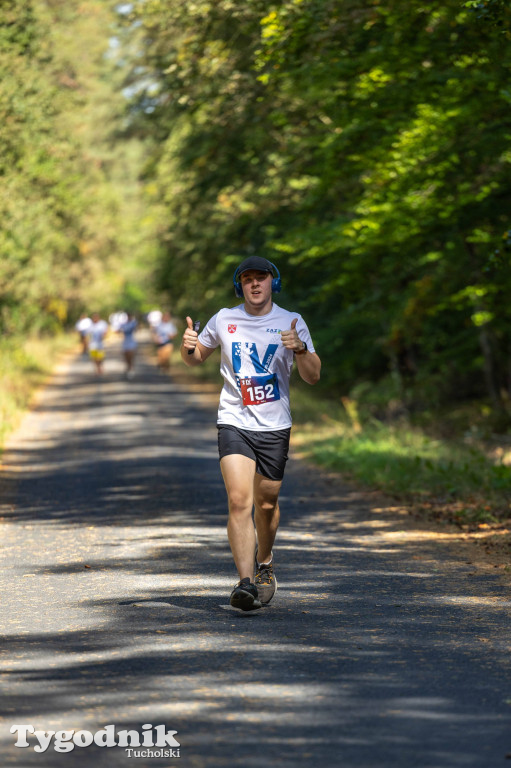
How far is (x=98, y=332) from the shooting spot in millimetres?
36562

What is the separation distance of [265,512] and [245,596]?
2.68ft

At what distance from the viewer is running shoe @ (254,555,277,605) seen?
25.2 ft

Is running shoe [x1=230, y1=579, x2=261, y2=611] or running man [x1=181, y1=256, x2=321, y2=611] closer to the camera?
running shoe [x1=230, y1=579, x2=261, y2=611]

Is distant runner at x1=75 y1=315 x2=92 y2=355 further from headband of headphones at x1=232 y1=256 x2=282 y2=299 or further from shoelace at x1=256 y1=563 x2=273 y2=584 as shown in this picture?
shoelace at x1=256 y1=563 x2=273 y2=584

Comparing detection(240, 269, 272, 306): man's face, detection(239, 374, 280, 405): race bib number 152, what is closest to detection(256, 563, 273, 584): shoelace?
detection(239, 374, 280, 405): race bib number 152

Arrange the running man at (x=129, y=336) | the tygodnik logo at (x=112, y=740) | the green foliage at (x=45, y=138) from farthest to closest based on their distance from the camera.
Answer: the running man at (x=129, y=336) → the green foliage at (x=45, y=138) → the tygodnik logo at (x=112, y=740)

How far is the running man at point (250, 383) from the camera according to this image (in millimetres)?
7531

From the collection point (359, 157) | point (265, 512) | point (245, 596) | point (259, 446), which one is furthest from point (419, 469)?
point (245, 596)

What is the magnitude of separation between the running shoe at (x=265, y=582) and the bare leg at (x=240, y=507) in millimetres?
286

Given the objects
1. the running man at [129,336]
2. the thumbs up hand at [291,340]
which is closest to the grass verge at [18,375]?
the running man at [129,336]

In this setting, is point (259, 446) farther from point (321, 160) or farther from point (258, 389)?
point (321, 160)

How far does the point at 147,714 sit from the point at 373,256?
14763 mm

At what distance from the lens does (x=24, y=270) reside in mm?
28062

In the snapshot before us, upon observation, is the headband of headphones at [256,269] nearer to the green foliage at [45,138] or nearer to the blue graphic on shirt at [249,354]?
the blue graphic on shirt at [249,354]
